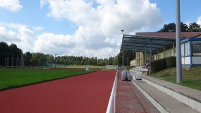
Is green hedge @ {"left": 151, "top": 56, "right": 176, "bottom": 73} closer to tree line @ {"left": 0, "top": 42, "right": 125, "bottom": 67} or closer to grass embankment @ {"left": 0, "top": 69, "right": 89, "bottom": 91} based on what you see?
grass embankment @ {"left": 0, "top": 69, "right": 89, "bottom": 91}

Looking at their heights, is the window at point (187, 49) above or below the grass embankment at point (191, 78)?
above

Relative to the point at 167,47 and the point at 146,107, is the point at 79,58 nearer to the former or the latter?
the point at 167,47

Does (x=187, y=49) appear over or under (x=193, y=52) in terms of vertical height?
over

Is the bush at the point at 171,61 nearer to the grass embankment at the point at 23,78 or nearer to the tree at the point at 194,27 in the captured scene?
the grass embankment at the point at 23,78

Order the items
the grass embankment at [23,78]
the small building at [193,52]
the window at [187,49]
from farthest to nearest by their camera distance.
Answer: the window at [187,49]
the small building at [193,52]
the grass embankment at [23,78]

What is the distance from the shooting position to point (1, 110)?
29.9ft

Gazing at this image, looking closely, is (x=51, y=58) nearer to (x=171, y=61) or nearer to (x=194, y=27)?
(x=194, y=27)

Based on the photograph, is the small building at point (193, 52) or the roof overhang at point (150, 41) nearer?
the small building at point (193, 52)

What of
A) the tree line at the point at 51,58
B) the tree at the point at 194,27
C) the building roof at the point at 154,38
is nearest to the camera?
the building roof at the point at 154,38

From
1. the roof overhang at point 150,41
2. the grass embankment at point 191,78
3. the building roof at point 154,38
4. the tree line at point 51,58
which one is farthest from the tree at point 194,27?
the grass embankment at point 191,78

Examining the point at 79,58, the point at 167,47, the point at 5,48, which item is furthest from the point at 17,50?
the point at 167,47

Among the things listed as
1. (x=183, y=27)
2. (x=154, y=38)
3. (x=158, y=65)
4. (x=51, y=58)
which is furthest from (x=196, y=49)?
(x=51, y=58)

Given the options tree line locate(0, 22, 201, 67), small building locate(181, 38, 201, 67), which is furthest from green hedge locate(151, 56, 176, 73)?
tree line locate(0, 22, 201, 67)

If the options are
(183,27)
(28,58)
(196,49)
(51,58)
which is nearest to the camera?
(196,49)
